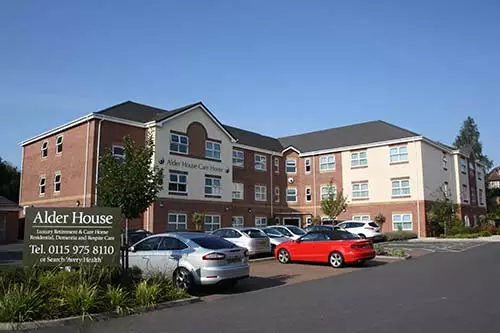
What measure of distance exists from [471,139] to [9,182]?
72972mm

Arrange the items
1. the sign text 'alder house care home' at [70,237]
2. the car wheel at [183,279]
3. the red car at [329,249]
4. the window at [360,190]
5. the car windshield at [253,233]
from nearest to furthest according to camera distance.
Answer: the sign text 'alder house care home' at [70,237] → the car wheel at [183,279] → the red car at [329,249] → the car windshield at [253,233] → the window at [360,190]

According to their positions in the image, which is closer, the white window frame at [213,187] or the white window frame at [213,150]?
the white window frame at [213,187]

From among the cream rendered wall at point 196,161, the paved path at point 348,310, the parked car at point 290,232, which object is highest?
the cream rendered wall at point 196,161

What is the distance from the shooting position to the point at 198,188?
34.8 metres

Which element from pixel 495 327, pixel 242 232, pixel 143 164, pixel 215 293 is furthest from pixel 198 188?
pixel 495 327

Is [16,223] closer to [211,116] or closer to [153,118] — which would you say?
[153,118]

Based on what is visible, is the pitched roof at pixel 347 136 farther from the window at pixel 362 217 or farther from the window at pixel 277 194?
the window at pixel 362 217

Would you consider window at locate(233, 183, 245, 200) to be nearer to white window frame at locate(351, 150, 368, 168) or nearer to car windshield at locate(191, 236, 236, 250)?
white window frame at locate(351, 150, 368, 168)

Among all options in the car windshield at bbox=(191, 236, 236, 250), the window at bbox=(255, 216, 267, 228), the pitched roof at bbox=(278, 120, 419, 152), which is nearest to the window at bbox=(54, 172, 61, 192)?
the window at bbox=(255, 216, 267, 228)

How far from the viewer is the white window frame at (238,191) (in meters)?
40.2

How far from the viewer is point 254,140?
152 feet

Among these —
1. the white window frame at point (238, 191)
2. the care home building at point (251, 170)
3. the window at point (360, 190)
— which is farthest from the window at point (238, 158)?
the window at point (360, 190)

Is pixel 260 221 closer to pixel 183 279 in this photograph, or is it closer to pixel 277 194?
pixel 277 194

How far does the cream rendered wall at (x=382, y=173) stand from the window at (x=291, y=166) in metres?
5.46
